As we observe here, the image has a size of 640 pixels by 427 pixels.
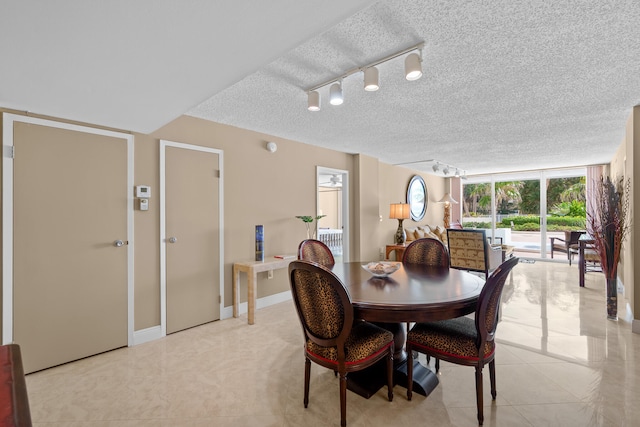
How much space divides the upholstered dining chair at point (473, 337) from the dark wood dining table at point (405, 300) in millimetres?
102

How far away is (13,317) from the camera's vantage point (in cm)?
222

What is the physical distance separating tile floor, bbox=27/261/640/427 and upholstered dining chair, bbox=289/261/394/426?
0.34 metres

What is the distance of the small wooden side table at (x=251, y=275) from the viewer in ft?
10.9

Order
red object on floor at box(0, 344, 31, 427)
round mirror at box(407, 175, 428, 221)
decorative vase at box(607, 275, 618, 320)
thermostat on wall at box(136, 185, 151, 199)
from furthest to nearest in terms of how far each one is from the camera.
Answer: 1. round mirror at box(407, 175, 428, 221)
2. decorative vase at box(607, 275, 618, 320)
3. thermostat on wall at box(136, 185, 151, 199)
4. red object on floor at box(0, 344, 31, 427)

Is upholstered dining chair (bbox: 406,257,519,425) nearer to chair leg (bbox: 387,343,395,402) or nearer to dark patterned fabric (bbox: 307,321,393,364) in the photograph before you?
chair leg (bbox: 387,343,395,402)

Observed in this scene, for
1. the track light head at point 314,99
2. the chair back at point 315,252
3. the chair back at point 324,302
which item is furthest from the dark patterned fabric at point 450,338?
the track light head at point 314,99

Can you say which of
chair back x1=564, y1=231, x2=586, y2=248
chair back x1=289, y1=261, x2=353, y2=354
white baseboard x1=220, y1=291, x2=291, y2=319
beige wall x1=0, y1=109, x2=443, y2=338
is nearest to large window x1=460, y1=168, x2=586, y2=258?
chair back x1=564, y1=231, x2=586, y2=248

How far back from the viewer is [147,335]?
9.48 ft

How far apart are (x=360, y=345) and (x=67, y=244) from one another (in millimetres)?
2554

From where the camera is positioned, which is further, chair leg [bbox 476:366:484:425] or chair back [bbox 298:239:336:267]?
chair back [bbox 298:239:336:267]

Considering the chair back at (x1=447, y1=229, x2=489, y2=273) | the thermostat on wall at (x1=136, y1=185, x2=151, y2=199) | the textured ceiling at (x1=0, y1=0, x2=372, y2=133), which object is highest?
the textured ceiling at (x1=0, y1=0, x2=372, y2=133)

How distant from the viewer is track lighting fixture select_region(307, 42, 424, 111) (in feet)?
→ 6.03

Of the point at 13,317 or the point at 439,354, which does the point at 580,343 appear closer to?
the point at 439,354

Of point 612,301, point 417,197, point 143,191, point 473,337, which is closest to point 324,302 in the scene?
point 473,337
